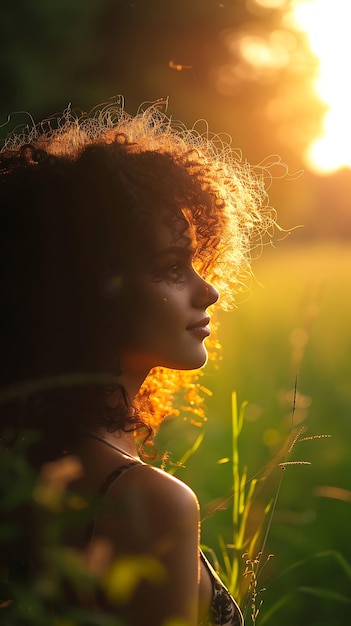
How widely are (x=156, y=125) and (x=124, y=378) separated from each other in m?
0.77

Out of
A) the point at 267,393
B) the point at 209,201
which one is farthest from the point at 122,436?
the point at 267,393

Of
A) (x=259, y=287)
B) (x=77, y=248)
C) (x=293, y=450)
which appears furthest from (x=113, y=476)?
(x=259, y=287)

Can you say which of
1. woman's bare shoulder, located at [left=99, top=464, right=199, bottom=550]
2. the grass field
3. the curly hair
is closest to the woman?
the curly hair

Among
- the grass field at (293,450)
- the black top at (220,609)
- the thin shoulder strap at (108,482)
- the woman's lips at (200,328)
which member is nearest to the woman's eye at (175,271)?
the woman's lips at (200,328)

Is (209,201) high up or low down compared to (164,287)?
up

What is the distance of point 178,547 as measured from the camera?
1.22m

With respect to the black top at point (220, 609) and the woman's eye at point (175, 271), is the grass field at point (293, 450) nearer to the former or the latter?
the black top at point (220, 609)

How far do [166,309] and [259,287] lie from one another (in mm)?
8807

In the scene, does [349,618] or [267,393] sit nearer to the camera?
[349,618]

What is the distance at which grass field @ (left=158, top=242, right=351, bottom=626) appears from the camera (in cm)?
200

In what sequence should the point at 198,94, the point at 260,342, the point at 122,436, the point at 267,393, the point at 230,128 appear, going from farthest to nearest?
the point at 230,128
the point at 198,94
the point at 260,342
the point at 267,393
the point at 122,436

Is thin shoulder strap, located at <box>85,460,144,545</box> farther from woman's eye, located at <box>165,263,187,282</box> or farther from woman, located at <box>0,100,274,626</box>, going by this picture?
woman's eye, located at <box>165,263,187,282</box>

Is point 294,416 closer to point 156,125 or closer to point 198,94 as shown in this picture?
point 156,125

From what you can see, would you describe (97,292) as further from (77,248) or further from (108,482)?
(108,482)
